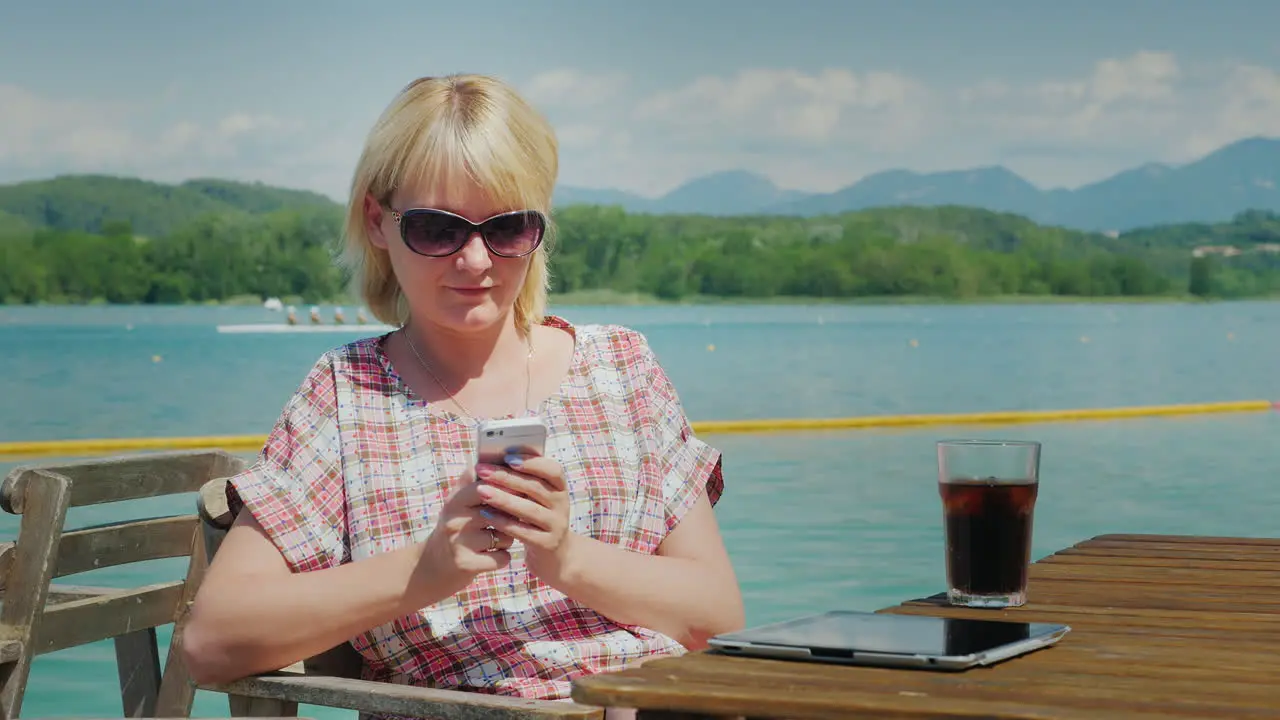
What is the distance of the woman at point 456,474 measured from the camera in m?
1.47

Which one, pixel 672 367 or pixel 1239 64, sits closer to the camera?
pixel 672 367

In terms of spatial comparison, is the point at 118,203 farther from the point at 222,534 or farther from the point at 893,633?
the point at 893,633

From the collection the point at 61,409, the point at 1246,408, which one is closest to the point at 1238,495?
the point at 1246,408

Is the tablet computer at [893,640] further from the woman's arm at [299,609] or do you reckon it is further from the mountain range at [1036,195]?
the mountain range at [1036,195]

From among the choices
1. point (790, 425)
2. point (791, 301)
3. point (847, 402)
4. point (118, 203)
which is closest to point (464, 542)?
point (790, 425)

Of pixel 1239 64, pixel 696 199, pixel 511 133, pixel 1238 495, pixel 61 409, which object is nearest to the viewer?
pixel 511 133

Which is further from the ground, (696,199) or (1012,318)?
(696,199)

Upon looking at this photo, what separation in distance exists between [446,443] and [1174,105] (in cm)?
5630

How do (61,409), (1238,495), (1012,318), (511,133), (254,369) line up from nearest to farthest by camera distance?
1. (511,133)
2. (1238,495)
3. (61,409)
4. (254,369)
5. (1012,318)

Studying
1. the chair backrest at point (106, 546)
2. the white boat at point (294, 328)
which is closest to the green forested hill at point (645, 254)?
the white boat at point (294, 328)

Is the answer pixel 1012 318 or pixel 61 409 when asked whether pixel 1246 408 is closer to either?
pixel 61 409

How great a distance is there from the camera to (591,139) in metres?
55.8

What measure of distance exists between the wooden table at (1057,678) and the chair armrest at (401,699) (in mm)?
234

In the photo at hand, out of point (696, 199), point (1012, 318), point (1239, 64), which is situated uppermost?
point (1239, 64)
